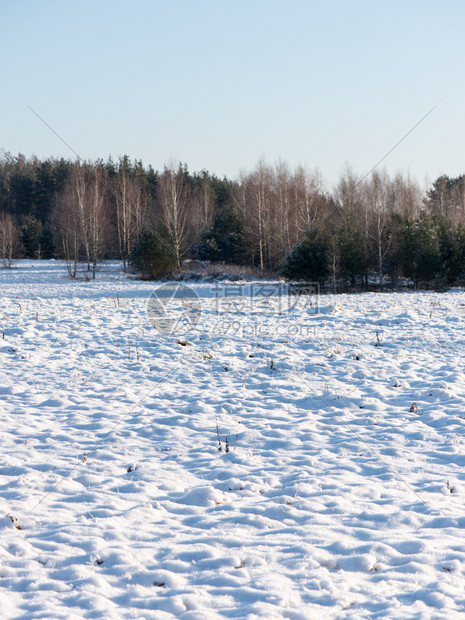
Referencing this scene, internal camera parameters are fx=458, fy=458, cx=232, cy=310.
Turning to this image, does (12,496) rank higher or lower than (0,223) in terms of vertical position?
lower

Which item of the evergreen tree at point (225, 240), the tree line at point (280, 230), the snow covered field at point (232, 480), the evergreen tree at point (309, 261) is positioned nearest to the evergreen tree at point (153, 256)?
the tree line at point (280, 230)

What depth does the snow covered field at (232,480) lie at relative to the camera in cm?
279

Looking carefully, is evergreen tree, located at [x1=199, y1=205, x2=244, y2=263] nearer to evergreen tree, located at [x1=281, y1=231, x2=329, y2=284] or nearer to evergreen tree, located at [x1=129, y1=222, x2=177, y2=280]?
evergreen tree, located at [x1=129, y1=222, x2=177, y2=280]

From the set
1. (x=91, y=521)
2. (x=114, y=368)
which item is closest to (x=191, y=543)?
(x=91, y=521)

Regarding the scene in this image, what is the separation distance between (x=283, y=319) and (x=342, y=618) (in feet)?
32.4

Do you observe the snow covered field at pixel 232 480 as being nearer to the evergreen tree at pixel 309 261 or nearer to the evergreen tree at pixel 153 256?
the evergreen tree at pixel 309 261

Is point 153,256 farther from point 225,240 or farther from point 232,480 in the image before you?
point 232,480

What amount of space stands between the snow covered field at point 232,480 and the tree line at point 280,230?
15.9 metres

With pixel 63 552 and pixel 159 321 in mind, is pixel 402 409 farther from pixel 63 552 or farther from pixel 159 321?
pixel 159 321

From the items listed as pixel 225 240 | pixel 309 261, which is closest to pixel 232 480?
pixel 309 261

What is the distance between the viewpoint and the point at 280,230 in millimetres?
33125

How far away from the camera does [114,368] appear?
25.7ft

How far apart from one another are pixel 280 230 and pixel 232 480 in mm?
30015

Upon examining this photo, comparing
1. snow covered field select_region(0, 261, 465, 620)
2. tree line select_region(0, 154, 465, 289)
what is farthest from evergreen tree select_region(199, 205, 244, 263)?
snow covered field select_region(0, 261, 465, 620)
